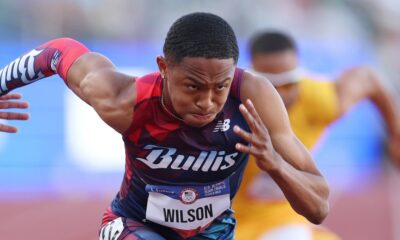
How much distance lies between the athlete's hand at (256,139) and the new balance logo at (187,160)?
20.5 inches

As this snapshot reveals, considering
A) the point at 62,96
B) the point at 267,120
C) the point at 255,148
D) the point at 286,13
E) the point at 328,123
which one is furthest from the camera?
the point at 286,13

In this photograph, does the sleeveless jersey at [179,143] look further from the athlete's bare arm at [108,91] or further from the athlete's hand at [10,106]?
the athlete's hand at [10,106]

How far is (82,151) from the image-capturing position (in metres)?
13.6

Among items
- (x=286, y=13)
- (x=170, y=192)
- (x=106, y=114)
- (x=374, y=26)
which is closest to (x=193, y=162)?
(x=170, y=192)

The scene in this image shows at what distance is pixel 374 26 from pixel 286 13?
1717mm

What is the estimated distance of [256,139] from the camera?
12.9 feet

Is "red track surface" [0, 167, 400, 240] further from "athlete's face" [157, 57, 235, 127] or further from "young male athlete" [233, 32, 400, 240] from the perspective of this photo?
"athlete's face" [157, 57, 235, 127]

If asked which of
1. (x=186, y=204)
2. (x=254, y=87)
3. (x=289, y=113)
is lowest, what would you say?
(x=289, y=113)

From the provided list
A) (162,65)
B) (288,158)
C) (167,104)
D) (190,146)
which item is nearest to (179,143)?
(190,146)

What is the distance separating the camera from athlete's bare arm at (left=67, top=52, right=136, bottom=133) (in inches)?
174

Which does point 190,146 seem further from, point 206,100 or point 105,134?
point 105,134

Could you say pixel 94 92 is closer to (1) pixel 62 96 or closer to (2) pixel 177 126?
(2) pixel 177 126

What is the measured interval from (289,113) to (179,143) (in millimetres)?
2414

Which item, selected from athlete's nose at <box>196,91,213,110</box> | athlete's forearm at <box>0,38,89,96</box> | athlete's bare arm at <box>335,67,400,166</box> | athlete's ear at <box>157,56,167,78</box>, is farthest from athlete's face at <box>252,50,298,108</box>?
athlete's nose at <box>196,91,213,110</box>
